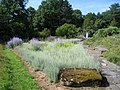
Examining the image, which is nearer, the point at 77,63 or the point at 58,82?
the point at 58,82

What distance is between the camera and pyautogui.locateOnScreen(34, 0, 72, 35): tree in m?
37.5

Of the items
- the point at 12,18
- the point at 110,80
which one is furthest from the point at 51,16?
the point at 110,80

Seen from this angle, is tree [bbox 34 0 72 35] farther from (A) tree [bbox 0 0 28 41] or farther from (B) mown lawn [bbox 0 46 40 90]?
(B) mown lawn [bbox 0 46 40 90]

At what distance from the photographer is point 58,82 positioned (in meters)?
5.95

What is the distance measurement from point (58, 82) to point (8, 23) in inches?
802

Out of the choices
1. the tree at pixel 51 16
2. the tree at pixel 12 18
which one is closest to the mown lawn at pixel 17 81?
the tree at pixel 12 18

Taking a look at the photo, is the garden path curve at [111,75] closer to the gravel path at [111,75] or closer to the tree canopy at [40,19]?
the gravel path at [111,75]

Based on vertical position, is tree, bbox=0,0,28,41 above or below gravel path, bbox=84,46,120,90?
above

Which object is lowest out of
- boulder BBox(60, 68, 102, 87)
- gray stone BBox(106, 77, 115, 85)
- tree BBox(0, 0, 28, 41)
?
gray stone BBox(106, 77, 115, 85)

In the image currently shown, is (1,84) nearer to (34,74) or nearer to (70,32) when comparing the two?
(34,74)

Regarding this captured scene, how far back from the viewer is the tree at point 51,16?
123 ft

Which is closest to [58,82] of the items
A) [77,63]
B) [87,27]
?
[77,63]

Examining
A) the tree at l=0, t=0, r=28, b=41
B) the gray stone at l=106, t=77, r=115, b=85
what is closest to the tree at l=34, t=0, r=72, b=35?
the tree at l=0, t=0, r=28, b=41

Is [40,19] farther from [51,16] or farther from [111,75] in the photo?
[111,75]
